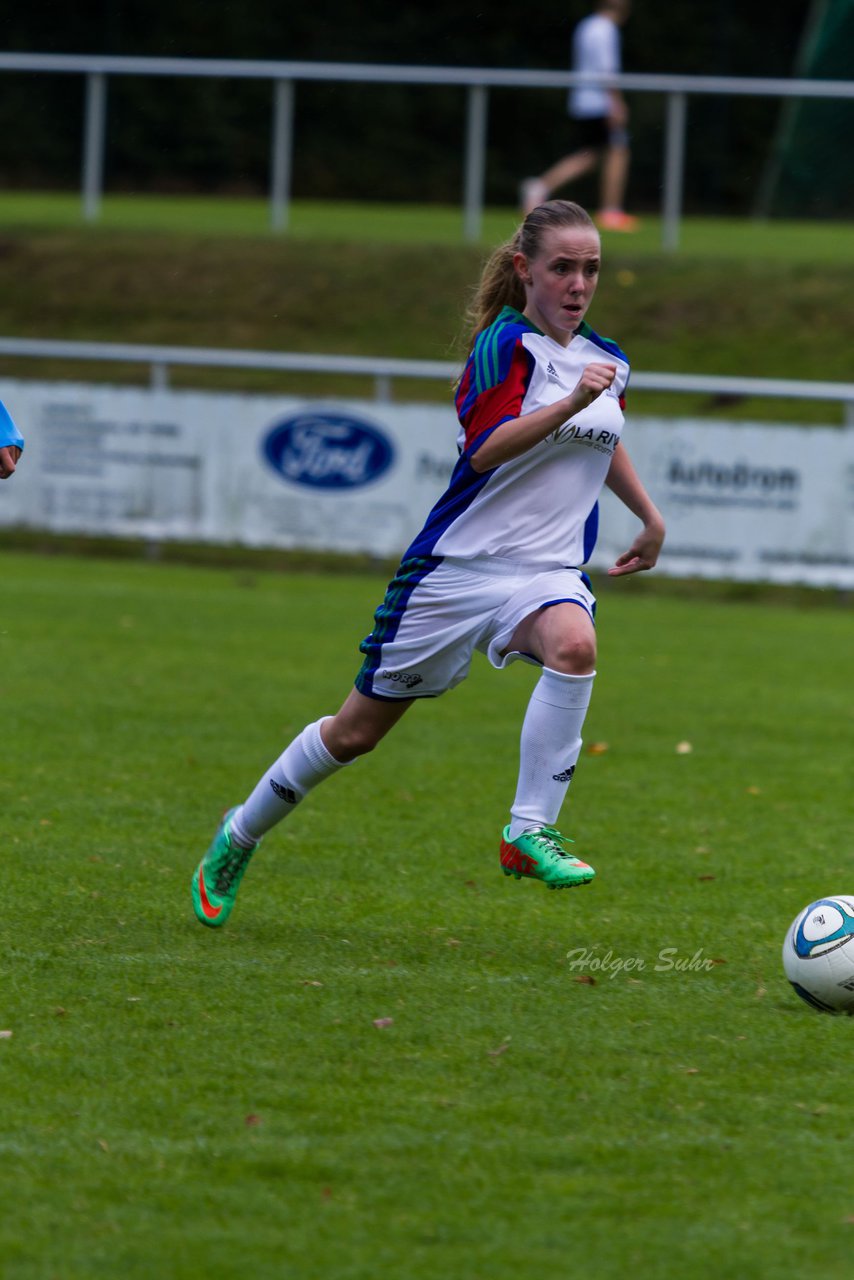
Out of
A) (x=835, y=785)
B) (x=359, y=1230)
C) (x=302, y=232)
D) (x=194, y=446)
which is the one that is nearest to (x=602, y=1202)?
(x=359, y=1230)

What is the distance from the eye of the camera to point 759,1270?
312cm

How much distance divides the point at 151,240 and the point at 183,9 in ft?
25.8

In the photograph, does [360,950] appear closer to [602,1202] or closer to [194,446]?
[602,1202]

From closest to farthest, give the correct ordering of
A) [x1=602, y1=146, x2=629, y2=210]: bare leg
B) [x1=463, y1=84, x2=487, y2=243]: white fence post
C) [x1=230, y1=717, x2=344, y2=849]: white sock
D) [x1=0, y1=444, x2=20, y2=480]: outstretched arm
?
[x1=230, y1=717, x2=344, y2=849]: white sock, [x1=0, y1=444, x2=20, y2=480]: outstretched arm, [x1=463, y1=84, x2=487, y2=243]: white fence post, [x1=602, y1=146, x2=629, y2=210]: bare leg

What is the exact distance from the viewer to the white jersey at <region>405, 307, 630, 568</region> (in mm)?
4938

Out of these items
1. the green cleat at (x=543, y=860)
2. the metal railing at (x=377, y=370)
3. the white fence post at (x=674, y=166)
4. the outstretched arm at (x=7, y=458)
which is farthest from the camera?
the white fence post at (x=674, y=166)

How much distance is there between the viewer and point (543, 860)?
4.84 m

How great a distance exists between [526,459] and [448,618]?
46cm

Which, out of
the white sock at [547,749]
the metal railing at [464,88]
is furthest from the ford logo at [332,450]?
the white sock at [547,749]

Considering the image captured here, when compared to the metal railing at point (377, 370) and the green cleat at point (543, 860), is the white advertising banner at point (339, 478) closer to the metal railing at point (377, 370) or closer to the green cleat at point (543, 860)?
the metal railing at point (377, 370)

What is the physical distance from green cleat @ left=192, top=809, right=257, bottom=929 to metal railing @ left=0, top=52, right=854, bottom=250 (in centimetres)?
1224

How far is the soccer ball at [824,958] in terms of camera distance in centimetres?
452

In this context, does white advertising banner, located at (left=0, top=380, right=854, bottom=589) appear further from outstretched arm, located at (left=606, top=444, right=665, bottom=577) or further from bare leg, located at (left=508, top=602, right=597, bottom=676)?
bare leg, located at (left=508, top=602, right=597, bottom=676)

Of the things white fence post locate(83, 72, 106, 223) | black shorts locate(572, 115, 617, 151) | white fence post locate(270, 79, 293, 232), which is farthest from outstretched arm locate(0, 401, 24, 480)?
white fence post locate(83, 72, 106, 223)
